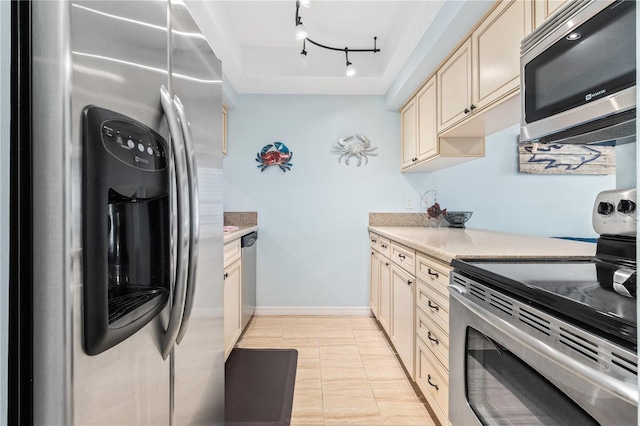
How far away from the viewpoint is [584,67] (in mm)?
909

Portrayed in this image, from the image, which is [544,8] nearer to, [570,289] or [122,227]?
[570,289]

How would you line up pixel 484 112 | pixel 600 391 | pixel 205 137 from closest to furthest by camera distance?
pixel 600 391, pixel 205 137, pixel 484 112

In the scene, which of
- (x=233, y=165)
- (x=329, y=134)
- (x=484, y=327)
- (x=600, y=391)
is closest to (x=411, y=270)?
(x=484, y=327)

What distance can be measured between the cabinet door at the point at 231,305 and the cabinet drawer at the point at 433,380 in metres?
1.19

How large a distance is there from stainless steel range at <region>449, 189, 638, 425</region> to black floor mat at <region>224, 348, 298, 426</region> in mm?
965

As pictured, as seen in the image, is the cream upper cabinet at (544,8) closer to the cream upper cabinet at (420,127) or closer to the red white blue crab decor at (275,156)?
the cream upper cabinet at (420,127)

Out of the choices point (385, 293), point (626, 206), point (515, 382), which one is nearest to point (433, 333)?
point (515, 382)

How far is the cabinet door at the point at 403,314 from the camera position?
183 centimetres

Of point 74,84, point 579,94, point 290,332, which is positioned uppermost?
point 579,94

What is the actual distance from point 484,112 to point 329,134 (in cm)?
174

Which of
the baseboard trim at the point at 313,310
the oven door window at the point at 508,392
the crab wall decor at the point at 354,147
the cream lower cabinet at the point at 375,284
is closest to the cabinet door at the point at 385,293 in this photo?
the cream lower cabinet at the point at 375,284

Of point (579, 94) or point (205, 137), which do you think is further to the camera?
point (205, 137)

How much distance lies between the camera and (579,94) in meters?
0.92

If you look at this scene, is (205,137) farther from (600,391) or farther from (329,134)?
(329,134)
